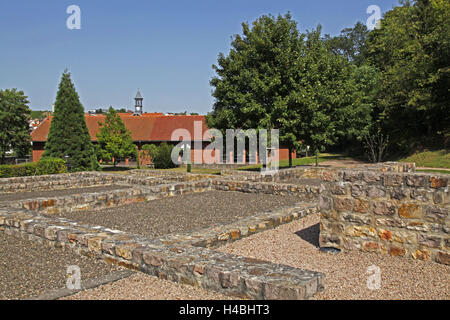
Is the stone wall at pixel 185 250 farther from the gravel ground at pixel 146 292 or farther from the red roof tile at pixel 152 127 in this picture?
the red roof tile at pixel 152 127

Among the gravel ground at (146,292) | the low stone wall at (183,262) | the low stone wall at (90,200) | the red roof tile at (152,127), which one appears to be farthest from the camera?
the red roof tile at (152,127)

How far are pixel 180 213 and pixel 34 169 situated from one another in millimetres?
15356

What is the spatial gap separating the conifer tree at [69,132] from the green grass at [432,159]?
24926 millimetres

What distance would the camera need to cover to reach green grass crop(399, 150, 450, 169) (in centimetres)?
2547

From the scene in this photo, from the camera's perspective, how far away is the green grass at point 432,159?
25469 millimetres

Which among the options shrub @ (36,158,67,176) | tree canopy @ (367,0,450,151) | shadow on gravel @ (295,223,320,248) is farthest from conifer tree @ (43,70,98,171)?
tree canopy @ (367,0,450,151)

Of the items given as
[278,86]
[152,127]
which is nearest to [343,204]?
[278,86]

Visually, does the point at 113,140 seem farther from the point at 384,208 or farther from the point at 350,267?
the point at 350,267

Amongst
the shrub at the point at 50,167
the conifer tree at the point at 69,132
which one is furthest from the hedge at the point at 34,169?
the conifer tree at the point at 69,132

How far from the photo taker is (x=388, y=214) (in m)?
5.86

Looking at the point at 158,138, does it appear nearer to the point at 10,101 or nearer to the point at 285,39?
the point at 10,101

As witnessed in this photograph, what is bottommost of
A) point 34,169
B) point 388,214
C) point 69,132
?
point 34,169
